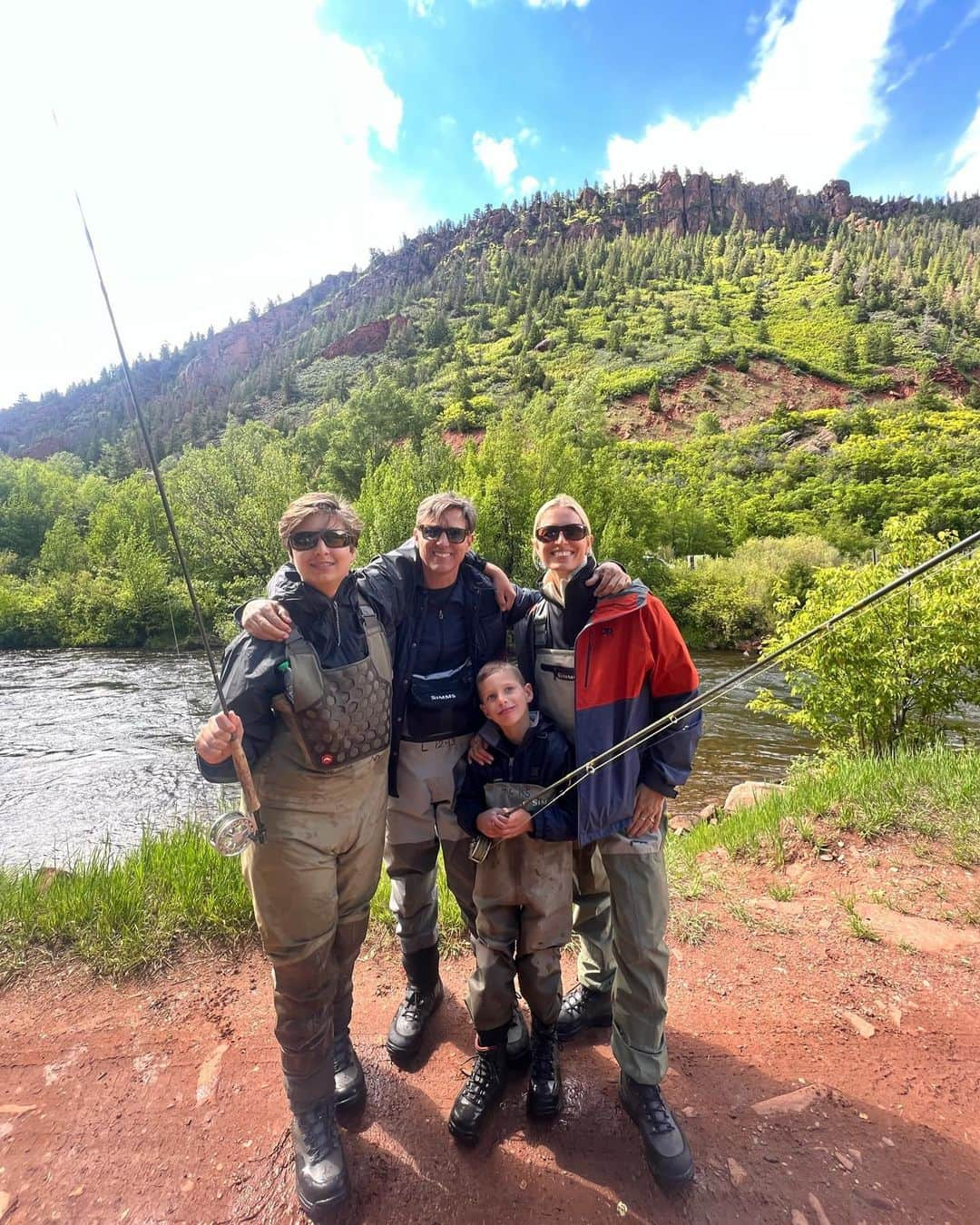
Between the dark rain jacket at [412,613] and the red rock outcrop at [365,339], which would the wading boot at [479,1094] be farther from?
the red rock outcrop at [365,339]

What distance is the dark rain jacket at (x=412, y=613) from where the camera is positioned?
2.72 metres

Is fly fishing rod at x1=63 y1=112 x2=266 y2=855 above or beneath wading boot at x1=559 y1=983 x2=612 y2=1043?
above

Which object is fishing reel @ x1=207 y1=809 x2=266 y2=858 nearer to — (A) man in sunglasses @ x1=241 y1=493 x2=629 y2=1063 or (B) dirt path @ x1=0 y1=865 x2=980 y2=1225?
(A) man in sunglasses @ x1=241 y1=493 x2=629 y2=1063

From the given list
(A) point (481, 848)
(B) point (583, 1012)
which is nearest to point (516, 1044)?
(B) point (583, 1012)

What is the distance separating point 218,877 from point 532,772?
2.65 meters

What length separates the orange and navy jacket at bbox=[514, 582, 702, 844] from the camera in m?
2.38

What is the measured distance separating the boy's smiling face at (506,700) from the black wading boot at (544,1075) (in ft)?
4.45

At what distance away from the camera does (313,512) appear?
7.61 feet

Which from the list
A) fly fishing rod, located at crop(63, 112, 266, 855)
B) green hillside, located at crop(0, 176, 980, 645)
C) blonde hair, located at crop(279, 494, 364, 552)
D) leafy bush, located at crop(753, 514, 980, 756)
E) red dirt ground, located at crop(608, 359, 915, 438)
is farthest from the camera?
red dirt ground, located at crop(608, 359, 915, 438)

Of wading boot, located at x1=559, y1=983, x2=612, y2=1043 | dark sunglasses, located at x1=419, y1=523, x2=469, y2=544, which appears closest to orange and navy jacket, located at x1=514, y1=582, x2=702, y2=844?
dark sunglasses, located at x1=419, y1=523, x2=469, y2=544

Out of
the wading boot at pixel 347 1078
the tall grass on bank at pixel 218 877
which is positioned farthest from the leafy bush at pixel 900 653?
the wading boot at pixel 347 1078

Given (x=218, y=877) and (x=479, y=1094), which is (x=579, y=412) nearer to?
(x=218, y=877)

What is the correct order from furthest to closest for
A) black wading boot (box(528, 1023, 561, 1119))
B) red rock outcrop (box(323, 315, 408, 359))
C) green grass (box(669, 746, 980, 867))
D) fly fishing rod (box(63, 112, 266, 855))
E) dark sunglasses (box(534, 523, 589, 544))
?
1. red rock outcrop (box(323, 315, 408, 359))
2. green grass (box(669, 746, 980, 867))
3. dark sunglasses (box(534, 523, 589, 544))
4. black wading boot (box(528, 1023, 561, 1119))
5. fly fishing rod (box(63, 112, 266, 855))

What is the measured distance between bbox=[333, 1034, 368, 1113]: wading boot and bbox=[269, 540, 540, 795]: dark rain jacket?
3.78ft
